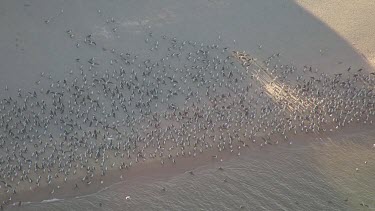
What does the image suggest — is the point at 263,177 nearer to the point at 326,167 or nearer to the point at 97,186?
the point at 326,167

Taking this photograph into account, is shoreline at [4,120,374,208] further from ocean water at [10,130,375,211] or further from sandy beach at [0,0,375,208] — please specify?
ocean water at [10,130,375,211]

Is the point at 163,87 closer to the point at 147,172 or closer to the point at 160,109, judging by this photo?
the point at 160,109

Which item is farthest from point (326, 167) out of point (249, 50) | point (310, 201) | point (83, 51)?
point (83, 51)

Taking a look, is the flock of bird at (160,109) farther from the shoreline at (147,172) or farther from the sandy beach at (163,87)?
the shoreline at (147,172)

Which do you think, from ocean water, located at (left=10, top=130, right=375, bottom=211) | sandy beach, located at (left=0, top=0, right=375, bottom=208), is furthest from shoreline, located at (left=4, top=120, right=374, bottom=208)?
ocean water, located at (left=10, top=130, right=375, bottom=211)

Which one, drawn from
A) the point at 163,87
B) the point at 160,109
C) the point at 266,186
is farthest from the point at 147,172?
the point at 163,87

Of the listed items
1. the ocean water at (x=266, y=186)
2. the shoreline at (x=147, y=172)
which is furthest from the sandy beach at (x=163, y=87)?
the ocean water at (x=266, y=186)
